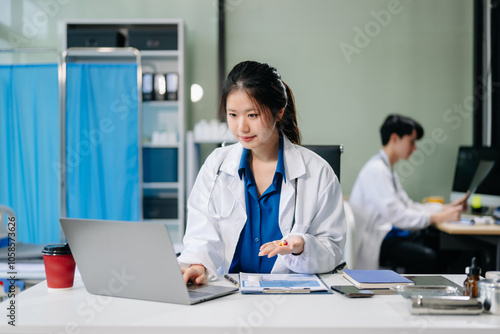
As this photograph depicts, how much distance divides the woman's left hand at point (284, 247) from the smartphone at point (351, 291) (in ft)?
0.54

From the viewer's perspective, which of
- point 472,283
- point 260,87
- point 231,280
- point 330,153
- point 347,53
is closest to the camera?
point 472,283

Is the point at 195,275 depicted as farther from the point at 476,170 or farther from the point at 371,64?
the point at 371,64

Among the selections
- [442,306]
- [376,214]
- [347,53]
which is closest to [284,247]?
[442,306]

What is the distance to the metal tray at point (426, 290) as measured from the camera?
1242 mm

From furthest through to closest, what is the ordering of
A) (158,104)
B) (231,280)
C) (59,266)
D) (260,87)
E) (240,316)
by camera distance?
(158,104), (260,87), (231,280), (59,266), (240,316)

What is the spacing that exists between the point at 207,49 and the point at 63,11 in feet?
4.04

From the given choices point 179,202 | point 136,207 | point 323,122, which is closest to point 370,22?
point 323,122

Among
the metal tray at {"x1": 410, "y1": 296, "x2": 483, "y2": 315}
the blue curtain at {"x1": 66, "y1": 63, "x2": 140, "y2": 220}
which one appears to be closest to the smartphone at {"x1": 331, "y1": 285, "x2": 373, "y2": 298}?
the metal tray at {"x1": 410, "y1": 296, "x2": 483, "y2": 315}

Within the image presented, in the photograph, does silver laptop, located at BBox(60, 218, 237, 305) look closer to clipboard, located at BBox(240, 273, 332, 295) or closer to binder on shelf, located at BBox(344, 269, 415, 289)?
clipboard, located at BBox(240, 273, 332, 295)

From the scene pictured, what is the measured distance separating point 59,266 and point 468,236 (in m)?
2.64

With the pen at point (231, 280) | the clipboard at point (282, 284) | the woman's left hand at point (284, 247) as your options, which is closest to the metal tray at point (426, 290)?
the clipboard at point (282, 284)

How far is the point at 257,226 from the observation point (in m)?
1.78

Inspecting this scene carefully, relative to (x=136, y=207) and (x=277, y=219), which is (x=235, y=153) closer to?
(x=277, y=219)

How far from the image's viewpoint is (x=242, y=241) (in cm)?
179
